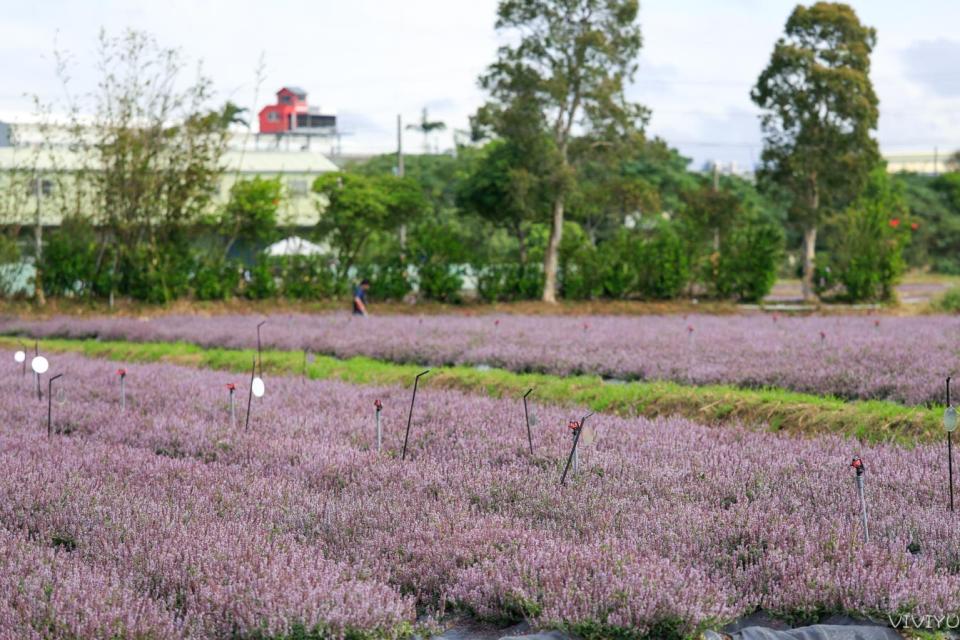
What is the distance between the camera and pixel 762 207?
5247 centimetres

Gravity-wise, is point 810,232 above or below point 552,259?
above

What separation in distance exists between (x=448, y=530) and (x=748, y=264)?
2148 cm

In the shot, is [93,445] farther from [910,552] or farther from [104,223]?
[104,223]

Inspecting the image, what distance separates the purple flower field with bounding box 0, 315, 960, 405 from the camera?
413 inches

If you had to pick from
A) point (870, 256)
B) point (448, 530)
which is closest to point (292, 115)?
point (870, 256)

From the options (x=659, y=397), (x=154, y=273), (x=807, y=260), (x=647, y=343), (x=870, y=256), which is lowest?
(x=659, y=397)

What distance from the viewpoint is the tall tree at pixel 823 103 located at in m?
25.8

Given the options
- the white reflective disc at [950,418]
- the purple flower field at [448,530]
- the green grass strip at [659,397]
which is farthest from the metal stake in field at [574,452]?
the green grass strip at [659,397]

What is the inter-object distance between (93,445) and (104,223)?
17884 mm

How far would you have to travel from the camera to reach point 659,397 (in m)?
10.0

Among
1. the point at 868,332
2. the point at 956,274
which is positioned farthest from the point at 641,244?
the point at 956,274

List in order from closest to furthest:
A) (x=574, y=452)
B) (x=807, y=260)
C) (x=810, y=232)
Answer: (x=574, y=452) < (x=807, y=260) < (x=810, y=232)

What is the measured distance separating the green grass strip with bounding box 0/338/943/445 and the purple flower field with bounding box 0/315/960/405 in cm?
45

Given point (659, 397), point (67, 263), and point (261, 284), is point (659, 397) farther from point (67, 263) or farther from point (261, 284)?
point (67, 263)
